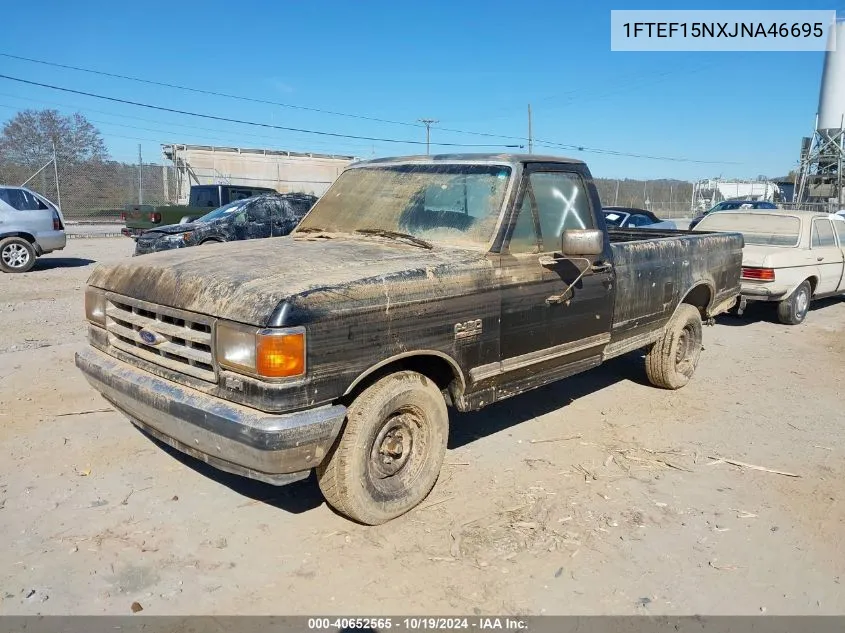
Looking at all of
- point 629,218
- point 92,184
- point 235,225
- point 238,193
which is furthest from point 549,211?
point 92,184

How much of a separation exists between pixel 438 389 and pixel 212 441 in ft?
4.25

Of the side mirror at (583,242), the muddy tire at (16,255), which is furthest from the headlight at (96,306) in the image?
the muddy tire at (16,255)

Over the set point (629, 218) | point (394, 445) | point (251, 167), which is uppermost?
point (251, 167)

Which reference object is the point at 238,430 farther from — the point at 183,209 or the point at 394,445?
the point at 183,209

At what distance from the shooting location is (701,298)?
6.34m

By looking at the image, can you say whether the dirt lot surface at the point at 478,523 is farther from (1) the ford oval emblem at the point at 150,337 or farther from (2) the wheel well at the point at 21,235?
(2) the wheel well at the point at 21,235

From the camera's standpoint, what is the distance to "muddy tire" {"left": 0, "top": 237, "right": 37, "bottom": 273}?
40.3ft

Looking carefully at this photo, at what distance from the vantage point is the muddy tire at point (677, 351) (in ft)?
19.1

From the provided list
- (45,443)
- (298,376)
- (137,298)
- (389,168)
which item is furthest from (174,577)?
(389,168)

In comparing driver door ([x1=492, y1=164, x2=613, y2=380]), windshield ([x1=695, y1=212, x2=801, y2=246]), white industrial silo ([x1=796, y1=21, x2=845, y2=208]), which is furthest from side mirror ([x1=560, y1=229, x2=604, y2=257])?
white industrial silo ([x1=796, y1=21, x2=845, y2=208])

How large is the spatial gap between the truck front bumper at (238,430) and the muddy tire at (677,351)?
3.75m

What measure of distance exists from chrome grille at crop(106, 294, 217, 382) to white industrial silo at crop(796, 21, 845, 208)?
3759 cm

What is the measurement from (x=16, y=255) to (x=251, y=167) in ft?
93.7

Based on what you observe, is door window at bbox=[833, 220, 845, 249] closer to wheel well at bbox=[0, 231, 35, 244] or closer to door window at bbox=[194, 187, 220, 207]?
wheel well at bbox=[0, 231, 35, 244]
